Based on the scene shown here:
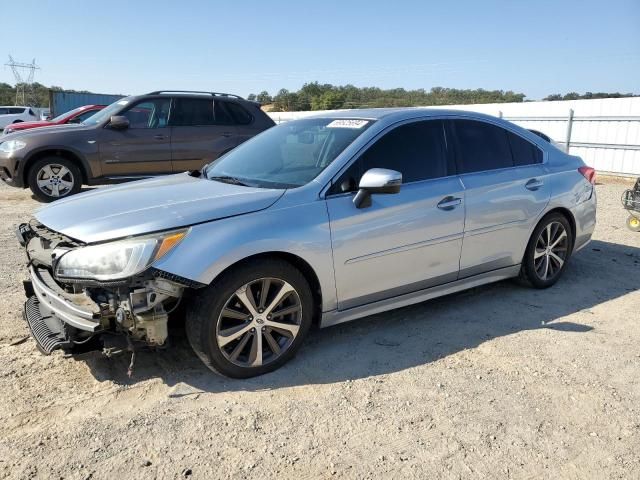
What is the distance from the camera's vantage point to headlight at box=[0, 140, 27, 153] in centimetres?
860

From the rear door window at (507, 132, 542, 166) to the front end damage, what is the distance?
10.4ft

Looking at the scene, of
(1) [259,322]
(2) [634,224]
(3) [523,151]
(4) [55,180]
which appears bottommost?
(2) [634,224]

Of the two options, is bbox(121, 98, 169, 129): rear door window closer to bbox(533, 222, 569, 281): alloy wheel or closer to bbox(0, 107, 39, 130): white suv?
bbox(533, 222, 569, 281): alloy wheel

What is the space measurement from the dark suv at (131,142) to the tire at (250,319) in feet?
→ 20.6

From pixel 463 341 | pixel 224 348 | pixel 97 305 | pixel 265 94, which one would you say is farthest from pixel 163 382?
pixel 265 94

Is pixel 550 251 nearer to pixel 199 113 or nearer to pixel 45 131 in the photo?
pixel 199 113

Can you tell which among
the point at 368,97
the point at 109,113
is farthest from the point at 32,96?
the point at 109,113

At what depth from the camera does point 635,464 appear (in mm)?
2613

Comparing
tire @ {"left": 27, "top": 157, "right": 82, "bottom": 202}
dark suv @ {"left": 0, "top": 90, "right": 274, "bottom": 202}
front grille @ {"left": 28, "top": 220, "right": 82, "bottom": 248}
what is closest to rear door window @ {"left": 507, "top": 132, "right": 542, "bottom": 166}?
front grille @ {"left": 28, "top": 220, "right": 82, "bottom": 248}

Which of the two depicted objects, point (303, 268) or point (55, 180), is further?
point (55, 180)

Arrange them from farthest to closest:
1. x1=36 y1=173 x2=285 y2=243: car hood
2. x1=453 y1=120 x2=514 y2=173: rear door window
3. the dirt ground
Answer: x1=453 y1=120 x2=514 y2=173: rear door window, x1=36 y1=173 x2=285 y2=243: car hood, the dirt ground

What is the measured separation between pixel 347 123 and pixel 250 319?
175 cm

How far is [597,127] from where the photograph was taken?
1496 cm

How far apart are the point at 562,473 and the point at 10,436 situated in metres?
2.72
